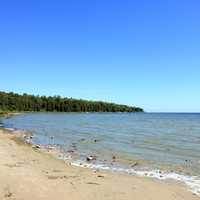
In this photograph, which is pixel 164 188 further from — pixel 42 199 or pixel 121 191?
pixel 42 199

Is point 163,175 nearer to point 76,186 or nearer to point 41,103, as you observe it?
point 76,186

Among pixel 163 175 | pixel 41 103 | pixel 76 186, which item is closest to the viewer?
pixel 76 186

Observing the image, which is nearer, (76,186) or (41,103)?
(76,186)

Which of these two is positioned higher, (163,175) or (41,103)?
(41,103)

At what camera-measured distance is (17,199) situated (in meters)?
8.48

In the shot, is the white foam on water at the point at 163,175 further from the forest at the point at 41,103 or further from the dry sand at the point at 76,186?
the forest at the point at 41,103

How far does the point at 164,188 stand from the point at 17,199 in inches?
205

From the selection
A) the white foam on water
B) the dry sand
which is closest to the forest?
the white foam on water

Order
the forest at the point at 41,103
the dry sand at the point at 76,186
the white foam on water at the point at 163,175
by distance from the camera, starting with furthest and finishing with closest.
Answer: the forest at the point at 41,103 < the white foam on water at the point at 163,175 < the dry sand at the point at 76,186

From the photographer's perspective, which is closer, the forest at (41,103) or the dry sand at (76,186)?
the dry sand at (76,186)

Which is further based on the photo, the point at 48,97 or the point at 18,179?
the point at 48,97

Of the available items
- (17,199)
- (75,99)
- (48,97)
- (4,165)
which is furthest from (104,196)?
(75,99)

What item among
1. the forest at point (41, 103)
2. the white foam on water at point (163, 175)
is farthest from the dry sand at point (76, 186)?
the forest at point (41, 103)

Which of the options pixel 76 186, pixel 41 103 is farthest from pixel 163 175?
pixel 41 103
